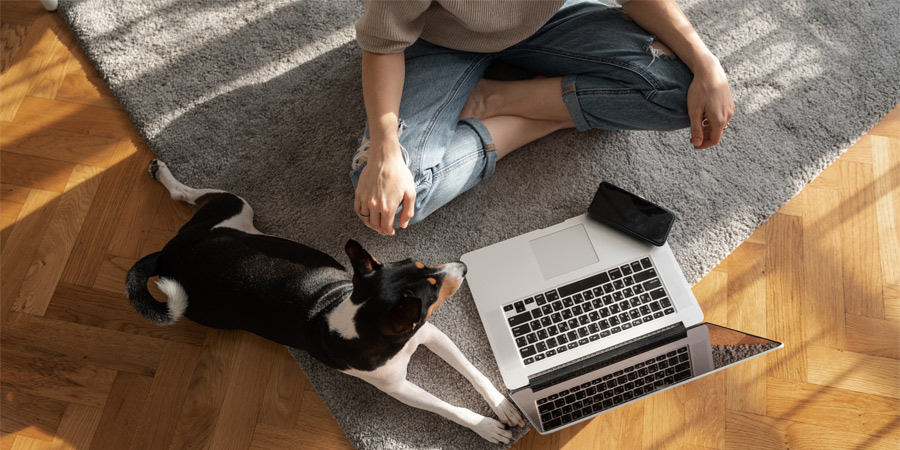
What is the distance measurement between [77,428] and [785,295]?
176cm

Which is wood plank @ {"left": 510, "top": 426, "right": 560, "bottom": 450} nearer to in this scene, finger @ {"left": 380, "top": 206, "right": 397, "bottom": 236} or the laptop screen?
the laptop screen

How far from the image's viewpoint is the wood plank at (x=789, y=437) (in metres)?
1.32

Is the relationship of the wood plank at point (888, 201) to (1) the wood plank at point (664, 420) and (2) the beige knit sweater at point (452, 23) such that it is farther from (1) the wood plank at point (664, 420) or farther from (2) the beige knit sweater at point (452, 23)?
(2) the beige knit sweater at point (452, 23)

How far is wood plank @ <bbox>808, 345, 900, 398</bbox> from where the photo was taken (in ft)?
4.45

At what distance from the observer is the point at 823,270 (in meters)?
1.44

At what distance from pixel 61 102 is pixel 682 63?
164cm

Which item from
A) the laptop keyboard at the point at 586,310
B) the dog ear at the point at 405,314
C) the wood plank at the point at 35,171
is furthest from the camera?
the wood plank at the point at 35,171

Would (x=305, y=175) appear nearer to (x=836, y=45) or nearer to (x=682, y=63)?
(x=682, y=63)

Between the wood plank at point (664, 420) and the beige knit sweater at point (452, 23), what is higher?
the beige knit sweater at point (452, 23)

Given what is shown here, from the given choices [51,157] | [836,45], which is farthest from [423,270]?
[836,45]

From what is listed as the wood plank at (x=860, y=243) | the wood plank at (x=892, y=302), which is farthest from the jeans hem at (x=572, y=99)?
the wood plank at (x=892, y=302)

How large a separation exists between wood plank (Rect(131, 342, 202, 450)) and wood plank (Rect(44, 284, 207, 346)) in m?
0.03

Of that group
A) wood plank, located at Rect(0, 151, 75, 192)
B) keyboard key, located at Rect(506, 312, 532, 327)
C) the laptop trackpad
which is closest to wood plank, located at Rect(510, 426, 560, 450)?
keyboard key, located at Rect(506, 312, 532, 327)

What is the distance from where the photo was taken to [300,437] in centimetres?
135
